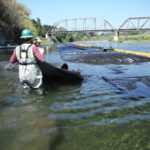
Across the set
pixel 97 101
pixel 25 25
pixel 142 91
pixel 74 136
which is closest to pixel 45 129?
pixel 74 136

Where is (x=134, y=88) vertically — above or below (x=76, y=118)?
above

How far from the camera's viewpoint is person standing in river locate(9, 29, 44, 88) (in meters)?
5.50

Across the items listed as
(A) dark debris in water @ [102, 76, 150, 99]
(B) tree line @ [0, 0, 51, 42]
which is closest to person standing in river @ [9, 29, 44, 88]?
(A) dark debris in water @ [102, 76, 150, 99]

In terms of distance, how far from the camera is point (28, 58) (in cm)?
555

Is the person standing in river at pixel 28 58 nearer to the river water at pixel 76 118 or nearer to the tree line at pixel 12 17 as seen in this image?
the river water at pixel 76 118

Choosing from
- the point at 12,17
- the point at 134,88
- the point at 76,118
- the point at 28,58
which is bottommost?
the point at 76,118

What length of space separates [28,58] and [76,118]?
208 centimetres

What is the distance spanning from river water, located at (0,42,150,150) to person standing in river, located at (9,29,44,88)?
21.4 inches

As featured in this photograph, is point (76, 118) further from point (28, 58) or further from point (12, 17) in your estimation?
point (12, 17)

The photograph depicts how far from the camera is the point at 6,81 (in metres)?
8.42

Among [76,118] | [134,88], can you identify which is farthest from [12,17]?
[76,118]

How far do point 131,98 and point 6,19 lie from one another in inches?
1683

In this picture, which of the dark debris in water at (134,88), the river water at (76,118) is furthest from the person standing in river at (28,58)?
the dark debris in water at (134,88)

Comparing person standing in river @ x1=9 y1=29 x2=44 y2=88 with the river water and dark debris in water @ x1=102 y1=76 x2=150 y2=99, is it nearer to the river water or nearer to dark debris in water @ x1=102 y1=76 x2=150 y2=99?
the river water
